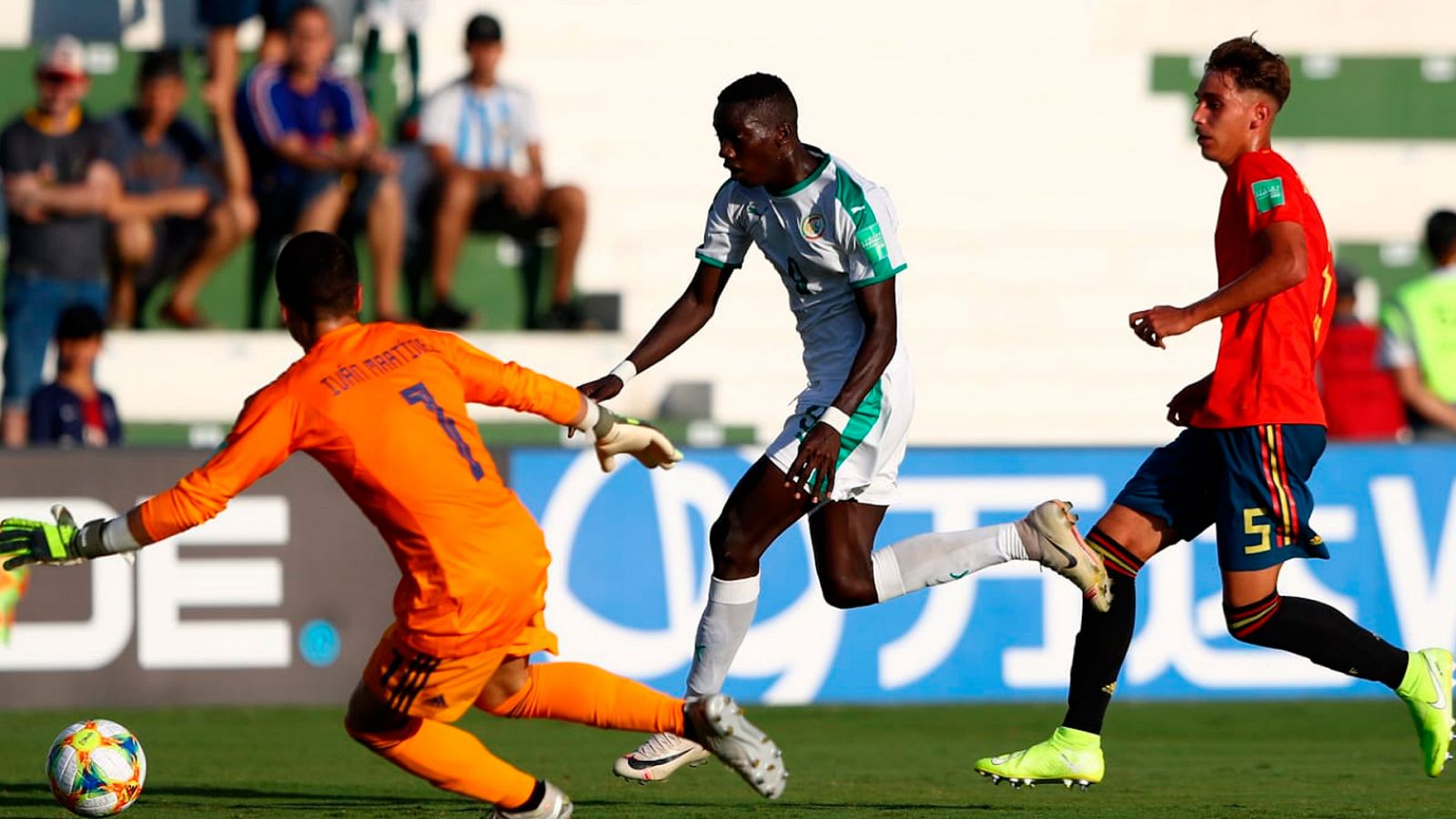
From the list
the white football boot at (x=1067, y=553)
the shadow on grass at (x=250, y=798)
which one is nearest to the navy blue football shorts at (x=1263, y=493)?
the white football boot at (x=1067, y=553)

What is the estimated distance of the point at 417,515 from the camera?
5555 millimetres

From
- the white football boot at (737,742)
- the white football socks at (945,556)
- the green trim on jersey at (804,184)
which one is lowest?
the white football boot at (737,742)

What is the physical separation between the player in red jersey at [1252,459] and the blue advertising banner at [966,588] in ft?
12.6

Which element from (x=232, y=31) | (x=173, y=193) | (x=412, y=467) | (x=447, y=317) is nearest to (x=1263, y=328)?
(x=412, y=467)

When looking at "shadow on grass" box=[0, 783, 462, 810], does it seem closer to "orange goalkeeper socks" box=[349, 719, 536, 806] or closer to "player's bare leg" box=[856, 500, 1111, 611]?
"orange goalkeeper socks" box=[349, 719, 536, 806]

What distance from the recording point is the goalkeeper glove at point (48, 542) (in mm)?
5566

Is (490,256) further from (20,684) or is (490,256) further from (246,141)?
(20,684)

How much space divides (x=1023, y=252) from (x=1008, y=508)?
4.42 m

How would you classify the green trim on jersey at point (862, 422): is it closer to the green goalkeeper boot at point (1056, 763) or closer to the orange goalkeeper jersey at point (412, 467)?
the green goalkeeper boot at point (1056, 763)

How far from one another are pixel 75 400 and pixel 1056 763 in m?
6.20

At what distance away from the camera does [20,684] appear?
9.98 metres

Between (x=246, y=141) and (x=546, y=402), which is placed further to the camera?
(x=246, y=141)

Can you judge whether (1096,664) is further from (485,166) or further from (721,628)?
(485,166)

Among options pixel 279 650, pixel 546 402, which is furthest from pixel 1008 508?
pixel 546 402
